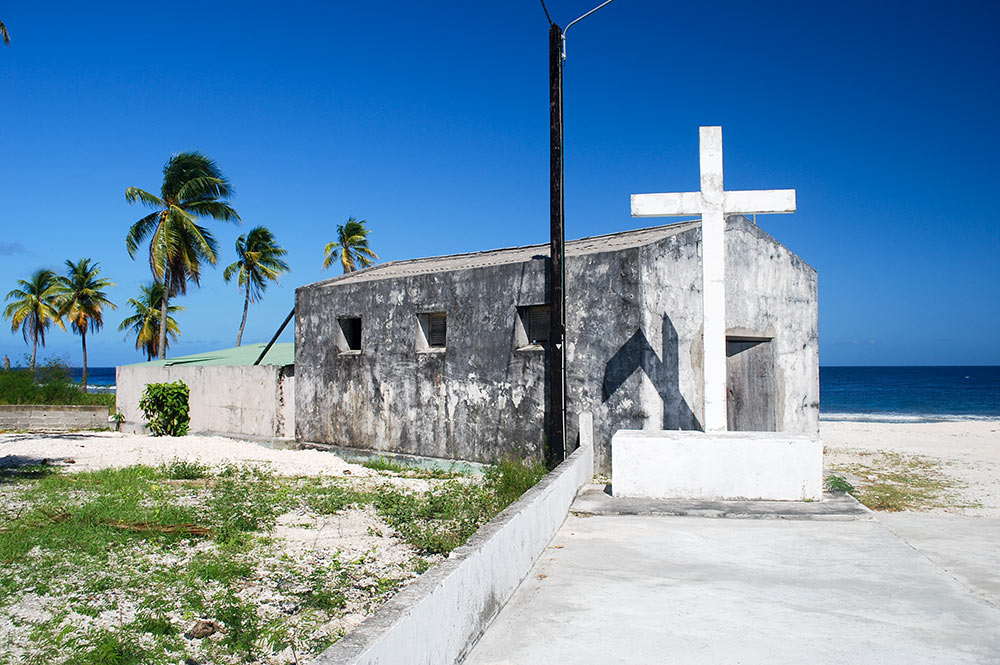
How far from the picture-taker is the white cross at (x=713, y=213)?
8.60 m

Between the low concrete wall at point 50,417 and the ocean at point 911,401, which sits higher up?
the low concrete wall at point 50,417

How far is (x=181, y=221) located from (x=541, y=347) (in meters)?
21.7

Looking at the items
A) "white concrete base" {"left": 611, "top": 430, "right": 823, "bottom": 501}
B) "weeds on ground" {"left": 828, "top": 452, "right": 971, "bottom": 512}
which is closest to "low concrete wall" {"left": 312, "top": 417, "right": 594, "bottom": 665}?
"white concrete base" {"left": 611, "top": 430, "right": 823, "bottom": 501}

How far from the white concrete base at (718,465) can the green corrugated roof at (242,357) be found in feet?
40.4

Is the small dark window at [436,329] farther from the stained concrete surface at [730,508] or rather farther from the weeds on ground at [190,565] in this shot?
the stained concrete surface at [730,508]

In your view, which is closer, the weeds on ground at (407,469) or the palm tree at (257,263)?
the weeds on ground at (407,469)

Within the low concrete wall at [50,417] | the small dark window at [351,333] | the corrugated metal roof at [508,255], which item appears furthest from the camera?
the low concrete wall at [50,417]

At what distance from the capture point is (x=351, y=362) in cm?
1398

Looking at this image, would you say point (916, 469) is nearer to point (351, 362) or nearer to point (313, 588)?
point (351, 362)

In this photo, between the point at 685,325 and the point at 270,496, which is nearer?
the point at 270,496

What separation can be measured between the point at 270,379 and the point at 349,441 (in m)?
3.15

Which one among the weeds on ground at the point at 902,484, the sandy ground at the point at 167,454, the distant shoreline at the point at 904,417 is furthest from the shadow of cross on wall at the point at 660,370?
the distant shoreline at the point at 904,417

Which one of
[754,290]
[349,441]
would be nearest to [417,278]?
[349,441]

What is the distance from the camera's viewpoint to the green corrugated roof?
19.6 meters
